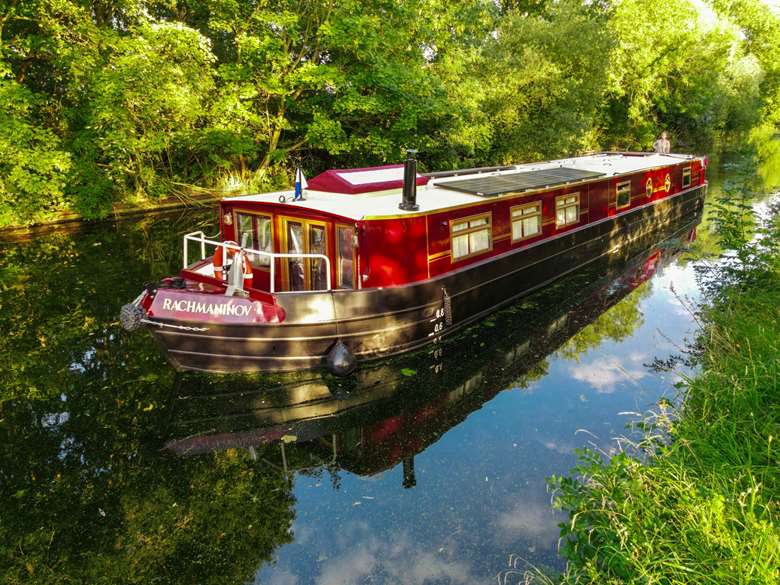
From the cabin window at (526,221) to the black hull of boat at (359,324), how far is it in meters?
0.33

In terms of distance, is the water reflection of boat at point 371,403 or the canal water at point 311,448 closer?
the canal water at point 311,448

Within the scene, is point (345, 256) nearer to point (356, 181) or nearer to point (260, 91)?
point (356, 181)

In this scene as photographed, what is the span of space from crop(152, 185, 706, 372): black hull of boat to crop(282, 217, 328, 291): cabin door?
0.81 meters

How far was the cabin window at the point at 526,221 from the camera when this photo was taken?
10.6 meters

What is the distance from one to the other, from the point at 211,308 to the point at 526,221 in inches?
255

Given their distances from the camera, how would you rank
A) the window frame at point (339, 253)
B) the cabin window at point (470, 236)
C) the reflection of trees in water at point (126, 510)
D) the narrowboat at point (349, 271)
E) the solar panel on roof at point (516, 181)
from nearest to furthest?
the reflection of trees in water at point (126, 510) → the narrowboat at point (349, 271) → the window frame at point (339, 253) → the cabin window at point (470, 236) → the solar panel on roof at point (516, 181)

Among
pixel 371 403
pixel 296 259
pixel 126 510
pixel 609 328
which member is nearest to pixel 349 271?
pixel 296 259

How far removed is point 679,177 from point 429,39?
1045 cm

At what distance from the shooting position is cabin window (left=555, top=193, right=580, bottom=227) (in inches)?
474

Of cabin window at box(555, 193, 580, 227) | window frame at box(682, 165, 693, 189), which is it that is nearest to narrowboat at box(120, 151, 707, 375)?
cabin window at box(555, 193, 580, 227)

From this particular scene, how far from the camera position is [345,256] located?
26.8 ft

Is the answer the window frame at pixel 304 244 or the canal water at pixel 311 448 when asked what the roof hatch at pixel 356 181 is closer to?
the window frame at pixel 304 244

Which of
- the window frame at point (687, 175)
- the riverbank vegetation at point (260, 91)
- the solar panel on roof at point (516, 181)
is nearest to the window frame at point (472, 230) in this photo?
the solar panel on roof at point (516, 181)

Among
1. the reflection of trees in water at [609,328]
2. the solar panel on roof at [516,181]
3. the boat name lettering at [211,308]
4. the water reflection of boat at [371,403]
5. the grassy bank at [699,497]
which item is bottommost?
the water reflection of boat at [371,403]
